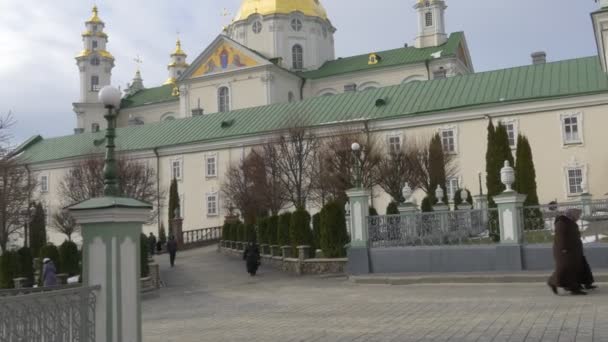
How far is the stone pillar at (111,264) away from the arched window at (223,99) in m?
53.5

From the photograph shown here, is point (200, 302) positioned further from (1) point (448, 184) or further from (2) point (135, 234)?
(1) point (448, 184)

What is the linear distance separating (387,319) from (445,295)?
11.3 ft

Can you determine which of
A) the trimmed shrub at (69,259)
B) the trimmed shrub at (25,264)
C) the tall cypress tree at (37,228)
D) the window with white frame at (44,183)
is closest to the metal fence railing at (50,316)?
the trimmed shrub at (69,259)

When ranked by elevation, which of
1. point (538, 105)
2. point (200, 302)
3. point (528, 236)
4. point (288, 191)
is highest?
point (538, 105)

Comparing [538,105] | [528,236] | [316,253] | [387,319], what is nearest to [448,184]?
[538,105]

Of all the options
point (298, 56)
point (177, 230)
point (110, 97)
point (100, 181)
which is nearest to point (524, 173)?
point (177, 230)

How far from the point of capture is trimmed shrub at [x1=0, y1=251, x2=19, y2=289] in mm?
23703

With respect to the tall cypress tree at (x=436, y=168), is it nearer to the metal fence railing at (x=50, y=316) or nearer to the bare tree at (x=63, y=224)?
the bare tree at (x=63, y=224)

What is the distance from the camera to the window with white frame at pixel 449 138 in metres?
41.4

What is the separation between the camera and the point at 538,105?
39.1 m

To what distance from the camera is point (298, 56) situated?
6512 centimetres

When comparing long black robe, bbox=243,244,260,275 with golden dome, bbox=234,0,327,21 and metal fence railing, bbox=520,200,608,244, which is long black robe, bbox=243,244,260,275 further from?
golden dome, bbox=234,0,327,21

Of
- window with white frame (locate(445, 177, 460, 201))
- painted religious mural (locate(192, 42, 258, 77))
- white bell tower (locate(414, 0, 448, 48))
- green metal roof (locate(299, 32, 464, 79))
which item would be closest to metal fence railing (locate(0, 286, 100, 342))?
window with white frame (locate(445, 177, 460, 201))

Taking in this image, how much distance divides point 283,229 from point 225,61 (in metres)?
37.3
